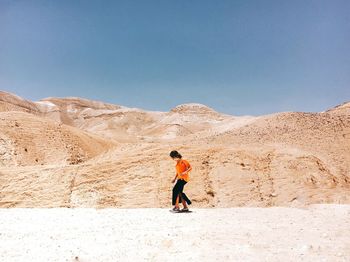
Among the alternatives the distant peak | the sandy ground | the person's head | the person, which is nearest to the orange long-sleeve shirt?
the person

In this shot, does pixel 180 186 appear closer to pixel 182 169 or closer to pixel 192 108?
pixel 182 169

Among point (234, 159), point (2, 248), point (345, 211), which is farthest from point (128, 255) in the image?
point (234, 159)

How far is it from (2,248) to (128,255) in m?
2.02

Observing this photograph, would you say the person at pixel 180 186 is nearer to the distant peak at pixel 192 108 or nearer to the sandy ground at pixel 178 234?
the sandy ground at pixel 178 234

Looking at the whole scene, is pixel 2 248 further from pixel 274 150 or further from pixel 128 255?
pixel 274 150

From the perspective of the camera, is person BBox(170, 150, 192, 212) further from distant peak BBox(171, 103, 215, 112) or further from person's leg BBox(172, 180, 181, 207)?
distant peak BBox(171, 103, 215, 112)

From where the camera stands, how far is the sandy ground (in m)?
5.82

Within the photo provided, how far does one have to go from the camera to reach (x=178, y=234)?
6.97 metres

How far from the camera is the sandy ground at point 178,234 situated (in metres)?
5.82

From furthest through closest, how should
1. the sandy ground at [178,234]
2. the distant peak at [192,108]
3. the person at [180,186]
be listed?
1. the distant peak at [192,108]
2. the person at [180,186]
3. the sandy ground at [178,234]

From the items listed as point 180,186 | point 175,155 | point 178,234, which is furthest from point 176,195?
point 178,234

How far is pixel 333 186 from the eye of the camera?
35.8 feet

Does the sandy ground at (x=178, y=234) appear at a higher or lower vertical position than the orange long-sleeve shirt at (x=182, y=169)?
lower

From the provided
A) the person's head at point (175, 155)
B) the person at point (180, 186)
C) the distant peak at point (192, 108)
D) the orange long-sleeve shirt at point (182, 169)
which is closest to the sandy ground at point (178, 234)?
the person at point (180, 186)
